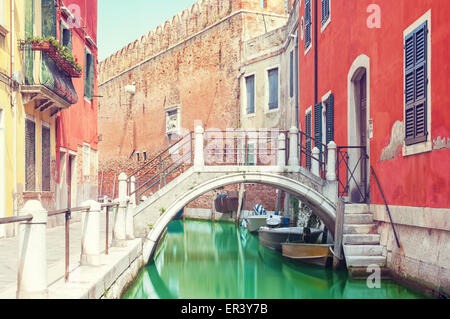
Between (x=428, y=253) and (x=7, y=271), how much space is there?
4.79 metres

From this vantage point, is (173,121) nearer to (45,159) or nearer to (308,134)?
(308,134)

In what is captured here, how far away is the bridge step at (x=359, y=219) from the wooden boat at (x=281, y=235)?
113 inches

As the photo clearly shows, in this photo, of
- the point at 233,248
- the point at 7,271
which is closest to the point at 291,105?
the point at 233,248

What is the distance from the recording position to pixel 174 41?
26.3 metres

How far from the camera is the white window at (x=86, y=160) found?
15.1 meters

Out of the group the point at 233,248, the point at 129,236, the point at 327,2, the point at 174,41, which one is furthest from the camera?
the point at 174,41

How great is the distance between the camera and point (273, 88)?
19.6m

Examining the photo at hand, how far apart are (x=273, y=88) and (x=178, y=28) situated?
831 cm

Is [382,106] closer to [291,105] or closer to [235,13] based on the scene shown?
[291,105]

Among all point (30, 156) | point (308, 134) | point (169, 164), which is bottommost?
point (169, 164)

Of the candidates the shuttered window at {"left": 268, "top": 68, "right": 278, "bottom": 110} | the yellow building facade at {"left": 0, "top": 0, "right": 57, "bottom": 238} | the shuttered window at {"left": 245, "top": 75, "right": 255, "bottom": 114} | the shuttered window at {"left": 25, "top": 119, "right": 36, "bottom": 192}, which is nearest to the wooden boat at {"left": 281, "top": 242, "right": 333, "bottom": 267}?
the yellow building facade at {"left": 0, "top": 0, "right": 57, "bottom": 238}

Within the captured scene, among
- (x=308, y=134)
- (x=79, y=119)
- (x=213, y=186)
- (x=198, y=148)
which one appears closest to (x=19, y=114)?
(x=198, y=148)

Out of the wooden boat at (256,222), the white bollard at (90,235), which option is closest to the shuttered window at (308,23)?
A: the wooden boat at (256,222)

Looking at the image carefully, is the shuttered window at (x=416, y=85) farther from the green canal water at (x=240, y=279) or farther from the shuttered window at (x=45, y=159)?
the shuttered window at (x=45, y=159)
